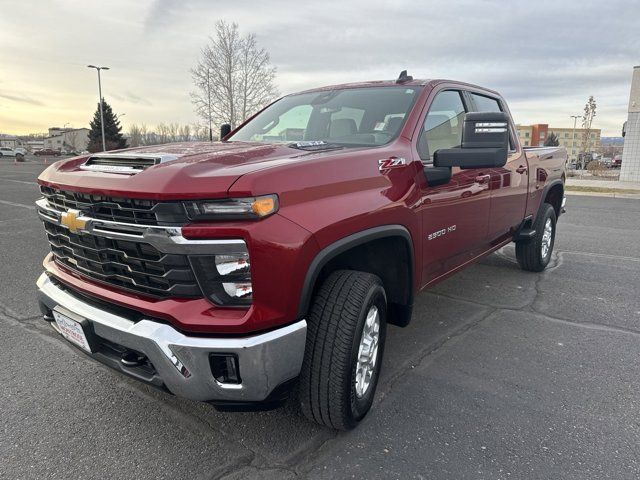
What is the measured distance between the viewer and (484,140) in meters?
2.79

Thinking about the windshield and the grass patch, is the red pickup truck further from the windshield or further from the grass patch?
the grass patch

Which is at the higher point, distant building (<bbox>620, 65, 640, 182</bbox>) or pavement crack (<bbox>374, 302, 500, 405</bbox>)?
distant building (<bbox>620, 65, 640, 182</bbox>)

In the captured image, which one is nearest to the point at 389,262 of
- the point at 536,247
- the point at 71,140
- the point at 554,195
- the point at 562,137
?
the point at 536,247

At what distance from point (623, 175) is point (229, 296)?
2214cm

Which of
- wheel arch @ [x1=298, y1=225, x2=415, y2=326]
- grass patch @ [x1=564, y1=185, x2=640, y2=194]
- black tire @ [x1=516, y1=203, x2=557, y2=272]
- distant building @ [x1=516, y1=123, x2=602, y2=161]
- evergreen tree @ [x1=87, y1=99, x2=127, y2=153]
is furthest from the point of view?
evergreen tree @ [x1=87, y1=99, x2=127, y2=153]

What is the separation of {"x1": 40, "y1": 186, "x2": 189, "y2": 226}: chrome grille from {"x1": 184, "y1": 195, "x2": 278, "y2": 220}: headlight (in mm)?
52

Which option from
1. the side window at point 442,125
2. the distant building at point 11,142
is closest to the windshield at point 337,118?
the side window at point 442,125

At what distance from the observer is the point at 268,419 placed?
2658 mm

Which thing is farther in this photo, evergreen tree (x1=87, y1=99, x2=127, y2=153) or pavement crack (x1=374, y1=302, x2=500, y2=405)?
evergreen tree (x1=87, y1=99, x2=127, y2=153)

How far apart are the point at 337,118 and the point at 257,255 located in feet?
6.19

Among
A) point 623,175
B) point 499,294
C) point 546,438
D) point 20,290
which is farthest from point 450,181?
point 623,175

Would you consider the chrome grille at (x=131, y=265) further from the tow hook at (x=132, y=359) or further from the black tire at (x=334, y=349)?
the black tire at (x=334, y=349)

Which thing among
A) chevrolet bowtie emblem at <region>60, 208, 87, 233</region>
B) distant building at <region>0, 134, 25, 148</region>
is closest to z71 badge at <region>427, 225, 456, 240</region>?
chevrolet bowtie emblem at <region>60, 208, 87, 233</region>

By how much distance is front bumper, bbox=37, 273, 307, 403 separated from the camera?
75.9 inches
